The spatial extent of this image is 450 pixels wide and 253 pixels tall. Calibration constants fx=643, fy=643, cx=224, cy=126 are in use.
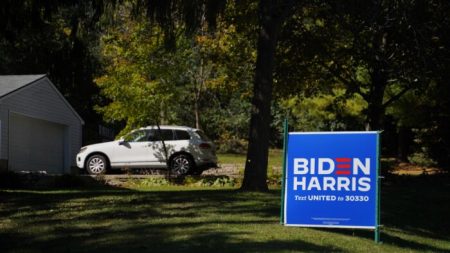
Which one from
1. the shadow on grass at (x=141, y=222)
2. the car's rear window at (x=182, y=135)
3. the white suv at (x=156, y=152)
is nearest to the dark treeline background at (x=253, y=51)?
the white suv at (x=156, y=152)

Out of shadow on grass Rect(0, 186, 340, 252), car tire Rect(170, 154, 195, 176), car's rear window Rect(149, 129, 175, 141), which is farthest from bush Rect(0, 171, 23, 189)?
car tire Rect(170, 154, 195, 176)

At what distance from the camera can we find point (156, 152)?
21141 millimetres

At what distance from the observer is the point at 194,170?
2094 centimetres

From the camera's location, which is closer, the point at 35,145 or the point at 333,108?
the point at 35,145

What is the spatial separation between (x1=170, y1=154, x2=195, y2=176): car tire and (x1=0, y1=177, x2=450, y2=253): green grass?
7524 millimetres

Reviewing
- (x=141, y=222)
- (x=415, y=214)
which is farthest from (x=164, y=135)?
(x=141, y=222)

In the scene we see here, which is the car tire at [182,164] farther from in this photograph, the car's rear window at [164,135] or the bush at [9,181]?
the bush at [9,181]

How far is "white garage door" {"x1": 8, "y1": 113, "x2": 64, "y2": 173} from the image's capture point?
73.6ft

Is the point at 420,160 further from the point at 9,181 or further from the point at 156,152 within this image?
the point at 9,181

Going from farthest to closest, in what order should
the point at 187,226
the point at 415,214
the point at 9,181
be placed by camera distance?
the point at 9,181, the point at 415,214, the point at 187,226

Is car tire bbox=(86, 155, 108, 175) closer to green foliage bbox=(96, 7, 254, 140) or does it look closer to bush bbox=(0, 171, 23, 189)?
green foliage bbox=(96, 7, 254, 140)

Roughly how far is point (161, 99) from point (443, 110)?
9.65 m

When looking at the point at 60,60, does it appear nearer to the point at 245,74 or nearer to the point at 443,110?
the point at 245,74

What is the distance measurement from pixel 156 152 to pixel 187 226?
1189 centimetres
